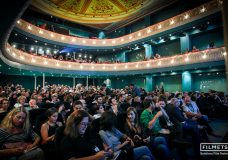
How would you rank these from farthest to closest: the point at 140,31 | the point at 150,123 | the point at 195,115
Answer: the point at 140,31 → the point at 195,115 → the point at 150,123

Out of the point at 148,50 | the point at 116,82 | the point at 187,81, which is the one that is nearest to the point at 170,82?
the point at 187,81

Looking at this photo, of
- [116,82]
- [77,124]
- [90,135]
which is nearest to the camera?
[77,124]

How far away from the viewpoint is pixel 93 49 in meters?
23.7

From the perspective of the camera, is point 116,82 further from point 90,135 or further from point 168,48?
point 90,135

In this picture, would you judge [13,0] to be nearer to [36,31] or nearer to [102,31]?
[36,31]

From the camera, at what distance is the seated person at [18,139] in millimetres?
2549

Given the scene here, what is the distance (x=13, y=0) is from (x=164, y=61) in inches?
590

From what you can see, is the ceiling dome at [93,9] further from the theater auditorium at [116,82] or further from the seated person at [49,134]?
the seated person at [49,134]

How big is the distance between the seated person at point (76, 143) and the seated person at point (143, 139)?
120 cm

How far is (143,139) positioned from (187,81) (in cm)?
1448

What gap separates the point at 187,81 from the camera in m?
16.5

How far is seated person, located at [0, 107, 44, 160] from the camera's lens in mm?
2549

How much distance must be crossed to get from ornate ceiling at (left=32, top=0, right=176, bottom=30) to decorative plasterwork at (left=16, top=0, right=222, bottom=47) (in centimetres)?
282

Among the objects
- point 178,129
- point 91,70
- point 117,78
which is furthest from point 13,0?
point 117,78
